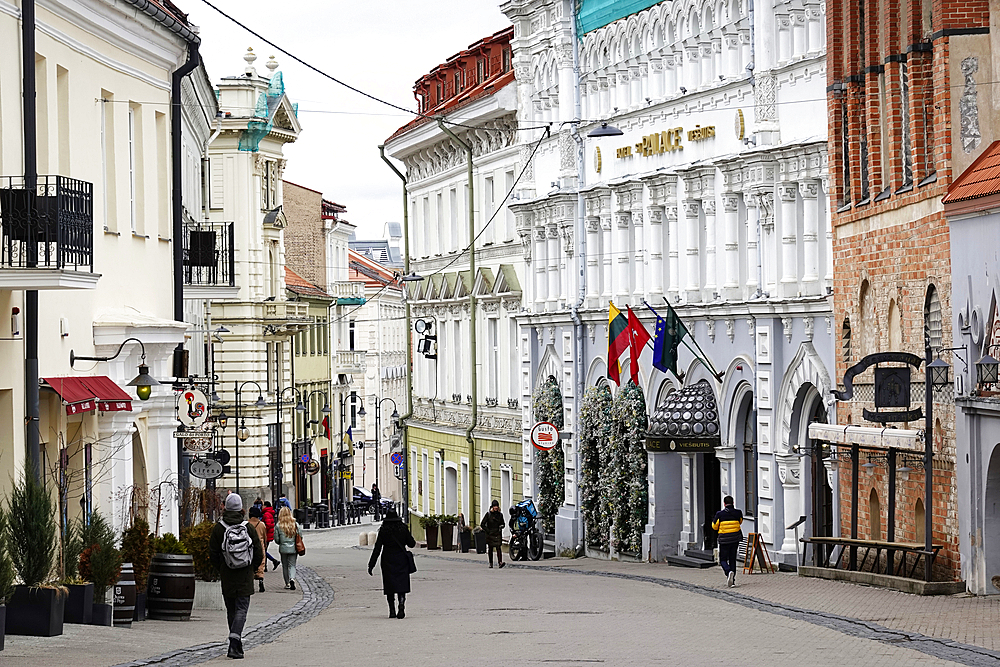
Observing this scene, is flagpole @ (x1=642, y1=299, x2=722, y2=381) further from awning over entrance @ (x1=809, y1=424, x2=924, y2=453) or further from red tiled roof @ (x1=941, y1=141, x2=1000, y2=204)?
red tiled roof @ (x1=941, y1=141, x2=1000, y2=204)

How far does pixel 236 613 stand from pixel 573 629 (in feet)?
13.5

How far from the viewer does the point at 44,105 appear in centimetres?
2016

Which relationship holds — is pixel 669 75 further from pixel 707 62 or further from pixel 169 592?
pixel 169 592

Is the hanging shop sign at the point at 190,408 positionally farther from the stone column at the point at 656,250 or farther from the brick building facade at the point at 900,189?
the brick building facade at the point at 900,189

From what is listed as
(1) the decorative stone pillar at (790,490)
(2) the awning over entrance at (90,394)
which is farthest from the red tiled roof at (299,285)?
(2) the awning over entrance at (90,394)

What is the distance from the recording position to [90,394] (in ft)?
68.0

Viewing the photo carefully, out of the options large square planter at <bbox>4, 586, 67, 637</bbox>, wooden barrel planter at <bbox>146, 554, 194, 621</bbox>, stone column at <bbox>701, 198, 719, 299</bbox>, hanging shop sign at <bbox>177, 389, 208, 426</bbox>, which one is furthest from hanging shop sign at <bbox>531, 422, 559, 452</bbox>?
large square planter at <bbox>4, 586, 67, 637</bbox>

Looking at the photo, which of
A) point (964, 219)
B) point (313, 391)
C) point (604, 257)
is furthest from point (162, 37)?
point (313, 391)

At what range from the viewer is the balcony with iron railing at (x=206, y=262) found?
2845cm

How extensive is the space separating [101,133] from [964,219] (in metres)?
11.0

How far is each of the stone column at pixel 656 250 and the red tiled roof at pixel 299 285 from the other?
133ft

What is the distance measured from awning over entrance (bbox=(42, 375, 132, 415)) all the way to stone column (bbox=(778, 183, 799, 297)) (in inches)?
585

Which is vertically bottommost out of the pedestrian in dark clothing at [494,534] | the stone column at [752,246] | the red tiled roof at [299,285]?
the pedestrian in dark clothing at [494,534]

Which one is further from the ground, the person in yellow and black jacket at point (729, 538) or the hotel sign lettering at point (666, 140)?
the hotel sign lettering at point (666, 140)
